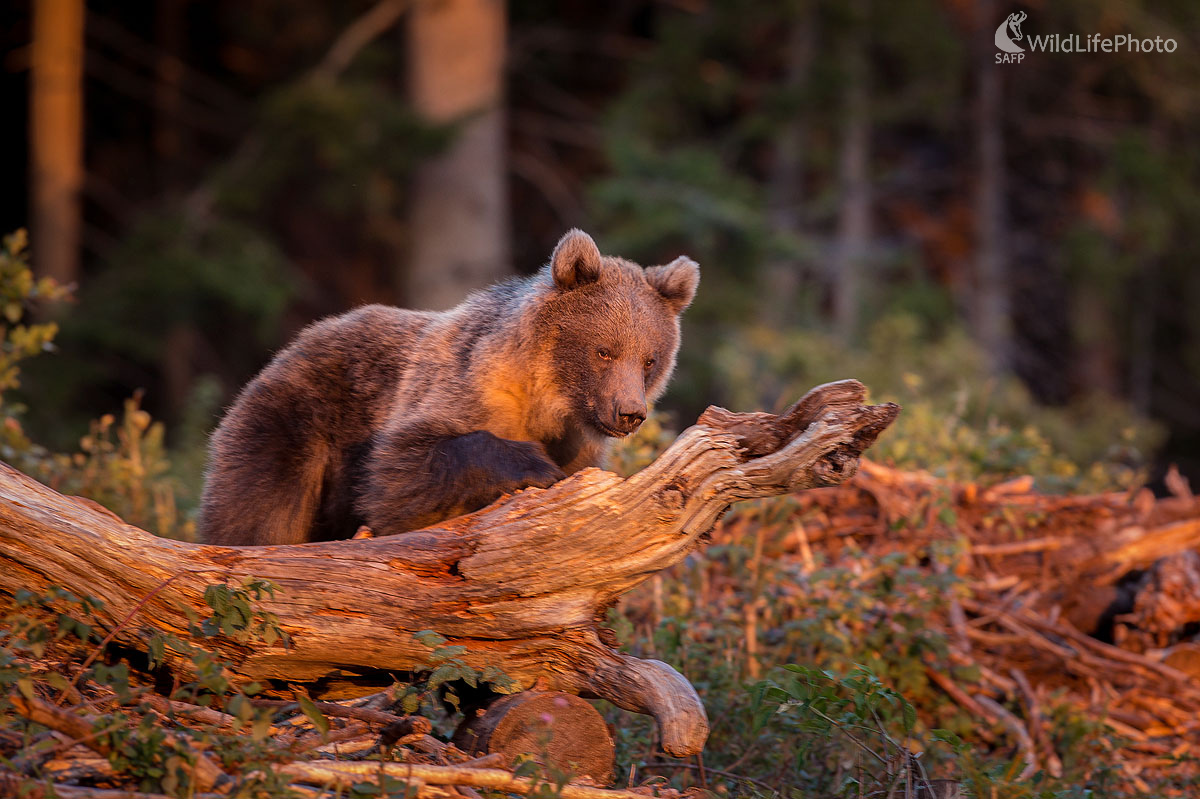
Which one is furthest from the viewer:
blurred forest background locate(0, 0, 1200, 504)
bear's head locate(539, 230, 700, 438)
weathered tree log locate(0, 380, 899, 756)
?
blurred forest background locate(0, 0, 1200, 504)

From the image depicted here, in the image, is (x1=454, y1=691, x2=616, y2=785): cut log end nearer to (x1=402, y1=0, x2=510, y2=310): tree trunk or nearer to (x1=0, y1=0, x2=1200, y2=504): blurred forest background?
(x1=0, y1=0, x2=1200, y2=504): blurred forest background

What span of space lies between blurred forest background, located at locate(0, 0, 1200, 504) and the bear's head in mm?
5454

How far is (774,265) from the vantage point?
16.0m

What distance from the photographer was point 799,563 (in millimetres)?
5789

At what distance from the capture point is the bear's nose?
14.5ft

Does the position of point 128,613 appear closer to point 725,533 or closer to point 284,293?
point 725,533

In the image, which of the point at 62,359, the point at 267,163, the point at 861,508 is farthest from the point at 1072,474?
the point at 62,359

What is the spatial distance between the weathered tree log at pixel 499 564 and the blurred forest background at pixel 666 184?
19.2ft

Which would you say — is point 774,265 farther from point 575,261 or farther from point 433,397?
point 433,397

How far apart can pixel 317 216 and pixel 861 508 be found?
48.8 feet

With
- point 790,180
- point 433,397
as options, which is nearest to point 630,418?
point 433,397

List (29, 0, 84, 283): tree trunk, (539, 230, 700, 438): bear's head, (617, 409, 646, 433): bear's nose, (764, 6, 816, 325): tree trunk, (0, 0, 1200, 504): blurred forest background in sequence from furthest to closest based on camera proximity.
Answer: (764, 6, 816, 325): tree trunk, (29, 0, 84, 283): tree trunk, (0, 0, 1200, 504): blurred forest background, (539, 230, 700, 438): bear's head, (617, 409, 646, 433): bear's nose

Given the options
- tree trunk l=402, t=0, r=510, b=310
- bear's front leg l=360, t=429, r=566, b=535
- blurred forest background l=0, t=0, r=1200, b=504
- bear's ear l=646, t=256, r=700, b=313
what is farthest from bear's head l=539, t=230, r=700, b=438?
tree trunk l=402, t=0, r=510, b=310

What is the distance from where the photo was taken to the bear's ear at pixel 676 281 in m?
5.02
